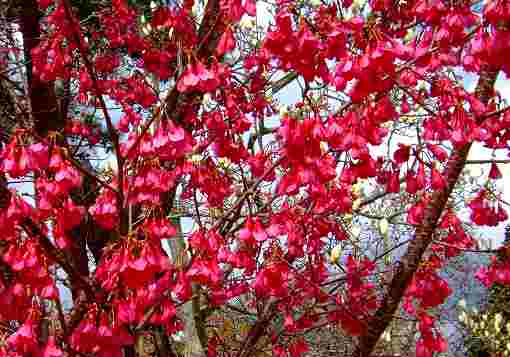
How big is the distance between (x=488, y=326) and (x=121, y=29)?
882 cm

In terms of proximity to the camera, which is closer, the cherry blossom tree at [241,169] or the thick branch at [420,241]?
the cherry blossom tree at [241,169]

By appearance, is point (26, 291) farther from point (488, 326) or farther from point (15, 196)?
point (488, 326)

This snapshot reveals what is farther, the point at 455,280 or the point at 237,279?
the point at 455,280

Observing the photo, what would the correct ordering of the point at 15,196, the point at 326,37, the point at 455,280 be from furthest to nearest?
the point at 455,280 < the point at 15,196 < the point at 326,37

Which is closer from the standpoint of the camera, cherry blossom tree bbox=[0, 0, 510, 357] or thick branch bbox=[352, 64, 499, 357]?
cherry blossom tree bbox=[0, 0, 510, 357]

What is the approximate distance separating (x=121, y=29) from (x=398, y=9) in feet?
9.24

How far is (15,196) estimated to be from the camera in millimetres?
2549

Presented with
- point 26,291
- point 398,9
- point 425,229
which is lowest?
point 26,291

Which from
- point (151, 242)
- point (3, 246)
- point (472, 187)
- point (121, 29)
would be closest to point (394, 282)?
point (151, 242)

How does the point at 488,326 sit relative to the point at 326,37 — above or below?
above

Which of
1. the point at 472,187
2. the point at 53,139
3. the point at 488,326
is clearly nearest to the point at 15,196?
the point at 53,139

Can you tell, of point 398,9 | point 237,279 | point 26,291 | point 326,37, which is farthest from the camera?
point 237,279

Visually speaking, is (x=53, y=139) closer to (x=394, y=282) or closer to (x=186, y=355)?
(x=394, y=282)

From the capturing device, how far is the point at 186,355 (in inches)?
230
